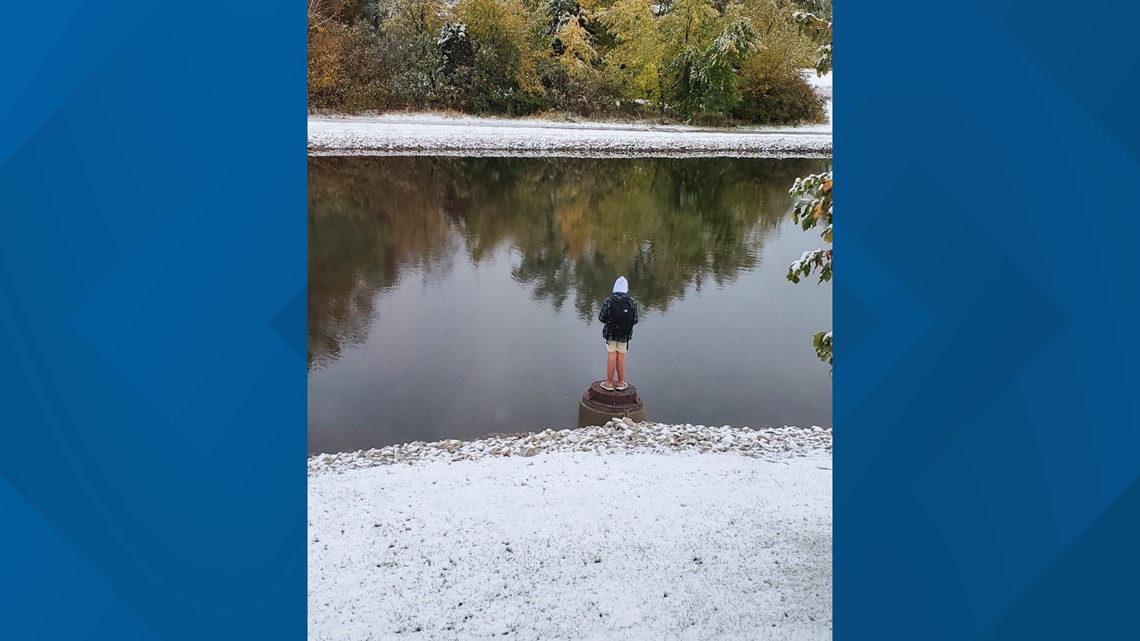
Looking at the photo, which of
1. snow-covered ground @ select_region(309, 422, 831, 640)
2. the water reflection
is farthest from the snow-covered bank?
snow-covered ground @ select_region(309, 422, 831, 640)

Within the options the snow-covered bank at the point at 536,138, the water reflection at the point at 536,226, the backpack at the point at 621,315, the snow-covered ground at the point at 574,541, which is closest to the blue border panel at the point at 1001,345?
the snow-covered ground at the point at 574,541

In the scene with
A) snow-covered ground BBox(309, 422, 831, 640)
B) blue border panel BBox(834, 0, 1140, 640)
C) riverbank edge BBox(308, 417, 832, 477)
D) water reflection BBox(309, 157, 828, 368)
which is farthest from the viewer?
water reflection BBox(309, 157, 828, 368)

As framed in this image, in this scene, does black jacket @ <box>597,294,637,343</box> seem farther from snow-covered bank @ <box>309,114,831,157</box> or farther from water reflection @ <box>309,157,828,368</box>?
snow-covered bank @ <box>309,114,831,157</box>

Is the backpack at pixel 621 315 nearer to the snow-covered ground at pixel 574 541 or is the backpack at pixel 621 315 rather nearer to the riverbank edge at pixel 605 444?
the riverbank edge at pixel 605 444

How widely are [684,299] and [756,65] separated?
60.9 feet

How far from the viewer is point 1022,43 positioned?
1.26 meters

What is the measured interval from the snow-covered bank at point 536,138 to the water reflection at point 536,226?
4.07 ft

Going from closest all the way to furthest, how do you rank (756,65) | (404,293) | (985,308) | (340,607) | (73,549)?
(73,549)
(985,308)
(340,607)
(404,293)
(756,65)

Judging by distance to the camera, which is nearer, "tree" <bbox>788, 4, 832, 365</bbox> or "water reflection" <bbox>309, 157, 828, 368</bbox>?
"tree" <bbox>788, 4, 832, 365</bbox>

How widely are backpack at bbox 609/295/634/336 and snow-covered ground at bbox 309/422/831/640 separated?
81 cm

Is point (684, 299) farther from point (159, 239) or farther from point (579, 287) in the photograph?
point (159, 239)

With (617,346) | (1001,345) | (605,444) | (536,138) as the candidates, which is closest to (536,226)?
(617,346)

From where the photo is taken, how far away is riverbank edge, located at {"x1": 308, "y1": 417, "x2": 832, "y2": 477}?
17.1ft

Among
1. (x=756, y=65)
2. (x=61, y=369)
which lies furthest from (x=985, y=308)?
(x=756, y=65)
